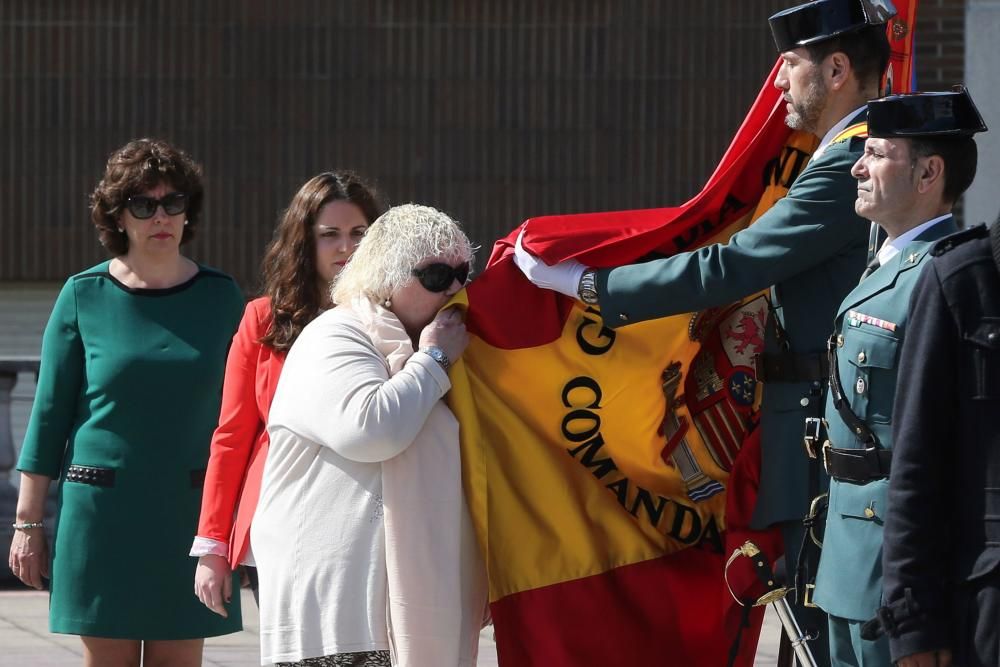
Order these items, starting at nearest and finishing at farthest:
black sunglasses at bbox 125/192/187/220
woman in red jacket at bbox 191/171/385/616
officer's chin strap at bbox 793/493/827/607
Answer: officer's chin strap at bbox 793/493/827/607 < woman in red jacket at bbox 191/171/385/616 < black sunglasses at bbox 125/192/187/220

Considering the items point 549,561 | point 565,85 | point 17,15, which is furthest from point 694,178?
point 549,561

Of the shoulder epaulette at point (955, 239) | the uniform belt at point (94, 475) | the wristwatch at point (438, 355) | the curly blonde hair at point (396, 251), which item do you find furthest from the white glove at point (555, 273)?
the uniform belt at point (94, 475)

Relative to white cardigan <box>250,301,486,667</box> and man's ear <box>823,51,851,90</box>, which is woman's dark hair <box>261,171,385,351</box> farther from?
man's ear <box>823,51,851,90</box>

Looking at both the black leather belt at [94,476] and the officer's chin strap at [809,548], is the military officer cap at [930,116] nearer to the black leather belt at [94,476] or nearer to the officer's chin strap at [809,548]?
the officer's chin strap at [809,548]

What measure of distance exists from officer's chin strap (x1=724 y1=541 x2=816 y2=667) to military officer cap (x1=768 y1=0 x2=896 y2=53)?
1202mm

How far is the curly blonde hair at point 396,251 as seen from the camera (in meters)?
3.91

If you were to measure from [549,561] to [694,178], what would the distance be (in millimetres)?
7355

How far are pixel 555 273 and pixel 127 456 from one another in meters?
1.53

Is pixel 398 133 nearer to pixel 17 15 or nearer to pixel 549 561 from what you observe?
pixel 17 15

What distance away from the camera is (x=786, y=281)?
12.9 feet

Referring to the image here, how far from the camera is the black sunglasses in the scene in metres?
4.96

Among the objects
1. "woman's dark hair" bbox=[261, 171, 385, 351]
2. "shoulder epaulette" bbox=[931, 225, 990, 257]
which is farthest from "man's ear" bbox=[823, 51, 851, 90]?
"woman's dark hair" bbox=[261, 171, 385, 351]

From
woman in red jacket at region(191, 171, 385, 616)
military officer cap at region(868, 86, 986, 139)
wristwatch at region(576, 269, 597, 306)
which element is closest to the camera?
military officer cap at region(868, 86, 986, 139)

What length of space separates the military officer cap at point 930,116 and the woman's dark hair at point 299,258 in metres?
1.72
